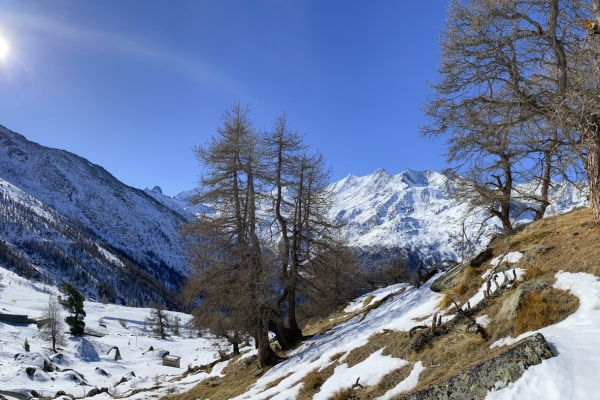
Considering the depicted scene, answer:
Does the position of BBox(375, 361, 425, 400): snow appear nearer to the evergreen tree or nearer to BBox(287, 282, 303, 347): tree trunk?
BBox(287, 282, 303, 347): tree trunk

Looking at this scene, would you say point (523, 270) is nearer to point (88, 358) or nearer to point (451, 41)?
point (451, 41)

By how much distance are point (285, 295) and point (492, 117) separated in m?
12.8

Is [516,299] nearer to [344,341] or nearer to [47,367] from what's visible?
[344,341]

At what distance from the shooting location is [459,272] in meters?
12.4

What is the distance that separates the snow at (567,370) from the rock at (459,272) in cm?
652

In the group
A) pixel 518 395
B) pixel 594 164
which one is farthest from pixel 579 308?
pixel 594 164

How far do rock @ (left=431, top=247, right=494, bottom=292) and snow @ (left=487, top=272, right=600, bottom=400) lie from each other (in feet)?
21.4

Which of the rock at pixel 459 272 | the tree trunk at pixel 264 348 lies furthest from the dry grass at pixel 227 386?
the rock at pixel 459 272

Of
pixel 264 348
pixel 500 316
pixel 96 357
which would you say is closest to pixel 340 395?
pixel 500 316

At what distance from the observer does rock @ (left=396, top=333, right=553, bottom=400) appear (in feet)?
14.7

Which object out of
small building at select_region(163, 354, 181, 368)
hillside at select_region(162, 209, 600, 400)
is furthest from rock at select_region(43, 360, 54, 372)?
hillside at select_region(162, 209, 600, 400)

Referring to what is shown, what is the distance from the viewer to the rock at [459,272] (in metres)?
11.9

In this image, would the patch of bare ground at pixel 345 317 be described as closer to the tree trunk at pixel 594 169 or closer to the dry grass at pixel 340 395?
the dry grass at pixel 340 395

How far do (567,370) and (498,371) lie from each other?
0.75 meters
